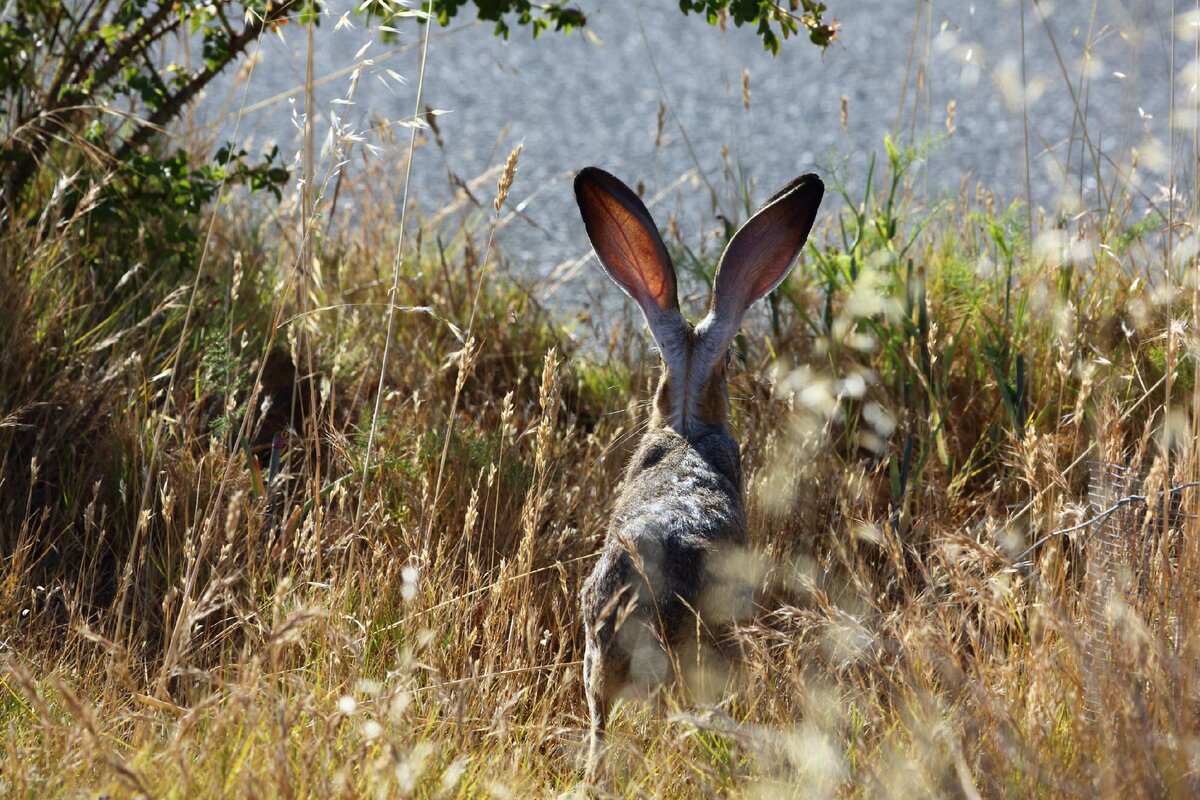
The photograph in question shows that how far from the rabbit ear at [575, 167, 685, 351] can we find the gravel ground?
2.34 metres

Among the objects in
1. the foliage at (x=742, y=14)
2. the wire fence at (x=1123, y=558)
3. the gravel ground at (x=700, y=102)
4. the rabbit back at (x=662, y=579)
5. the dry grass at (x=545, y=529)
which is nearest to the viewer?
the dry grass at (x=545, y=529)

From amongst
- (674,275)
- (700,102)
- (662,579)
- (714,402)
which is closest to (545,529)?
(714,402)

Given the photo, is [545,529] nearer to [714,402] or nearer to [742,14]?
[714,402]

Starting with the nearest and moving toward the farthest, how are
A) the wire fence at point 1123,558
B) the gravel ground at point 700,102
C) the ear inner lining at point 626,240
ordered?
the wire fence at point 1123,558 → the ear inner lining at point 626,240 → the gravel ground at point 700,102

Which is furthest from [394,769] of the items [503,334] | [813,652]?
[503,334]

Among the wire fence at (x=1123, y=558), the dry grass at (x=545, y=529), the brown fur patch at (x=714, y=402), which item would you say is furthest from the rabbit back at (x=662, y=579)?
the wire fence at (x=1123, y=558)

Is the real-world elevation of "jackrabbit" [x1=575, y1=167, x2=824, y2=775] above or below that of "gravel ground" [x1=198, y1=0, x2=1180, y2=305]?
below

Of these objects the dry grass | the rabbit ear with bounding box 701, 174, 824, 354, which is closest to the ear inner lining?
the rabbit ear with bounding box 701, 174, 824, 354

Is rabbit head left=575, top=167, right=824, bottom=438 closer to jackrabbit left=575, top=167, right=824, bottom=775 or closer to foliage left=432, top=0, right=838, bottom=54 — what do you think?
jackrabbit left=575, top=167, right=824, bottom=775

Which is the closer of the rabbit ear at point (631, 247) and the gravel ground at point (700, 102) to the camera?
the rabbit ear at point (631, 247)

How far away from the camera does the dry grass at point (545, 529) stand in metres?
2.26

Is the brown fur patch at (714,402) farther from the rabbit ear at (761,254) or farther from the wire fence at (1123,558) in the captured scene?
the wire fence at (1123,558)

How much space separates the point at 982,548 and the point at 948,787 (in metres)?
0.41

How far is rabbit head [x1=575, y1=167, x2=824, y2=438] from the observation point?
130 inches
